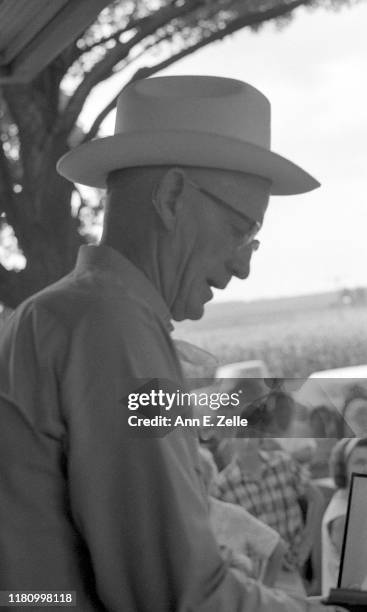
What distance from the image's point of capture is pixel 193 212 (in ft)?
3.16

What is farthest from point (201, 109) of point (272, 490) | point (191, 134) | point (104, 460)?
point (272, 490)

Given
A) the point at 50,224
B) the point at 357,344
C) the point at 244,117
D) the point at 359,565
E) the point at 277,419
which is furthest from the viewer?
the point at 357,344

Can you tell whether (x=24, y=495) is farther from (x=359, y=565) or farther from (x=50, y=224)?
(x=50, y=224)

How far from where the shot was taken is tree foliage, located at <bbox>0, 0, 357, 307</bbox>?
132 inches

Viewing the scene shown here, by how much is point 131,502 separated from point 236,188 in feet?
1.19

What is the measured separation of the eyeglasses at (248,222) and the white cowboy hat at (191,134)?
0.09 ft

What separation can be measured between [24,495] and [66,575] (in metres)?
0.08

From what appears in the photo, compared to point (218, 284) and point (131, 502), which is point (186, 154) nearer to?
point (218, 284)

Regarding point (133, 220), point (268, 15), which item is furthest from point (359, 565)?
point (268, 15)

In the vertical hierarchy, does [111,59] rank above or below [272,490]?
above

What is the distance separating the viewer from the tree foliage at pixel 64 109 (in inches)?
132

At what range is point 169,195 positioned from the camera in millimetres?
958

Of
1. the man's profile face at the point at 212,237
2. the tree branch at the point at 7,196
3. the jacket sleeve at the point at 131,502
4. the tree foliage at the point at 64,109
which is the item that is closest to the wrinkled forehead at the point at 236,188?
the man's profile face at the point at 212,237

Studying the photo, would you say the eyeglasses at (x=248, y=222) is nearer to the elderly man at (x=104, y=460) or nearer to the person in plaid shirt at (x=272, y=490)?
the elderly man at (x=104, y=460)
